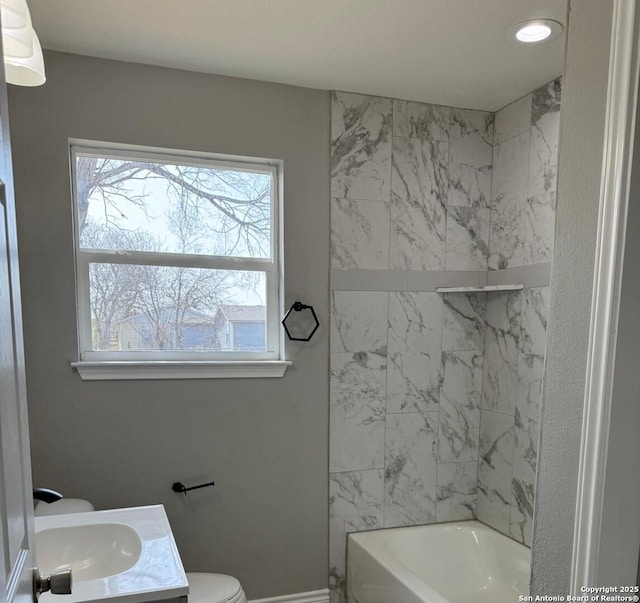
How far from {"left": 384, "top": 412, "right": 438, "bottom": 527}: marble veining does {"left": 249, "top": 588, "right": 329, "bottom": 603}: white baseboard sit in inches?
18.5

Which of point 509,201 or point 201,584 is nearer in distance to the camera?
point 201,584

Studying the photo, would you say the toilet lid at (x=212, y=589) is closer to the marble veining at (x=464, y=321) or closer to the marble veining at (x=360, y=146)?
the marble veining at (x=464, y=321)

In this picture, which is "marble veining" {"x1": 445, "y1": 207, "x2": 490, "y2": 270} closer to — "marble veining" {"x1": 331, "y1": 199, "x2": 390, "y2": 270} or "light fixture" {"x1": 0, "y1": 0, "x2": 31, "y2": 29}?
"marble veining" {"x1": 331, "y1": 199, "x2": 390, "y2": 270}

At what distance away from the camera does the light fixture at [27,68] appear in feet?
3.56

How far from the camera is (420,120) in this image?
102 inches

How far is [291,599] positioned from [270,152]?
2228 millimetres

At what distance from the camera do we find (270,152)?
2.38 m

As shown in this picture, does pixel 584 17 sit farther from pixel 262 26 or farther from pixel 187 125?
pixel 187 125

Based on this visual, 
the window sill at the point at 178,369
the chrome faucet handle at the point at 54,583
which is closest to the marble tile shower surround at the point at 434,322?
the window sill at the point at 178,369

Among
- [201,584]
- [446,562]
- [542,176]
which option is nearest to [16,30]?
[201,584]

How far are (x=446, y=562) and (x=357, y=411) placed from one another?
0.95m

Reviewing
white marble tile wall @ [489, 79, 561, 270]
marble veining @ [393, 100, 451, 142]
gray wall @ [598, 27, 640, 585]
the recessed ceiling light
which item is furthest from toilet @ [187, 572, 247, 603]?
the recessed ceiling light

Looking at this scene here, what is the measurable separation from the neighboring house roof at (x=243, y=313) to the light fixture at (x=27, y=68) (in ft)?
4.48

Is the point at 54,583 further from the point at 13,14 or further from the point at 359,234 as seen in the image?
the point at 359,234
